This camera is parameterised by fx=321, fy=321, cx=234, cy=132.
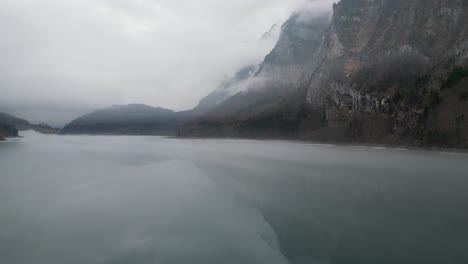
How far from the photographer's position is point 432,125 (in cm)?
7481

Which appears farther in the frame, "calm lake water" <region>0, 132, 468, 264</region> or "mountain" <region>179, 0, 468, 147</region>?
"mountain" <region>179, 0, 468, 147</region>

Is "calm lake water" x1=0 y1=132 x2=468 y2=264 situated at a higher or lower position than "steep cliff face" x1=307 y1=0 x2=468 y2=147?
lower

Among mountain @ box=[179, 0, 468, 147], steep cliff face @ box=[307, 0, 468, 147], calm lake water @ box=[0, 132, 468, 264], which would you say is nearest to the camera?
calm lake water @ box=[0, 132, 468, 264]

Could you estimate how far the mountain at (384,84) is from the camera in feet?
260

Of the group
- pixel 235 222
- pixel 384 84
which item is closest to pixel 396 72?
pixel 384 84

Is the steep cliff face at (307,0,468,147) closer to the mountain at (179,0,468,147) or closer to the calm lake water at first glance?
the mountain at (179,0,468,147)

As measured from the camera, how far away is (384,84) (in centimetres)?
10444

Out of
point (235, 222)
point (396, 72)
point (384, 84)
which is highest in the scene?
point (396, 72)

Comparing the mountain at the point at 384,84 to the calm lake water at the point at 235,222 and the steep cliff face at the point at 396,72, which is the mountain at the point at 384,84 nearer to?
the steep cliff face at the point at 396,72

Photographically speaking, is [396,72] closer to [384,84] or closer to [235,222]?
[384,84]

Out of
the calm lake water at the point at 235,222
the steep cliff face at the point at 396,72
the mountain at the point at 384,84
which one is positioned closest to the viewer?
the calm lake water at the point at 235,222

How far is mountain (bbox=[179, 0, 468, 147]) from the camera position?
260 feet

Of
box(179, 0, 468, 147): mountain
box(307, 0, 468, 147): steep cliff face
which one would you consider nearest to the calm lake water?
box(179, 0, 468, 147): mountain

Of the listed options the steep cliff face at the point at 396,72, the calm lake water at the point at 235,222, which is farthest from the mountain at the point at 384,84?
the calm lake water at the point at 235,222
